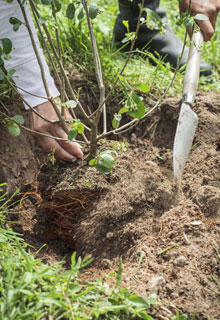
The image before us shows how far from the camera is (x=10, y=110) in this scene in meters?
2.26

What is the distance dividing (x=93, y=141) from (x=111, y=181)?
0.71ft

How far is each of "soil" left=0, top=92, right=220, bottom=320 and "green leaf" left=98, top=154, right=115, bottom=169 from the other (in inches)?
7.2

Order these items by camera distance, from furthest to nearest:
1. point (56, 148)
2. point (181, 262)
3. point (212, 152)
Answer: point (212, 152), point (56, 148), point (181, 262)

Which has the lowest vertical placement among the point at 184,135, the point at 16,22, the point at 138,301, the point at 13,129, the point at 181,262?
the point at 181,262

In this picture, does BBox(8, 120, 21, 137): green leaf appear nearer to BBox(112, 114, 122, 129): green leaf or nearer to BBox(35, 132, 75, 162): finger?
BBox(35, 132, 75, 162): finger

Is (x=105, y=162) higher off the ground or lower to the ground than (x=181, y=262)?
higher

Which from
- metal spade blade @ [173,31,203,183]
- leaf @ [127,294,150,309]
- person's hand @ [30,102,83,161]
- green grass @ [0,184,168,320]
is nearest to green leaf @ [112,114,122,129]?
person's hand @ [30,102,83,161]

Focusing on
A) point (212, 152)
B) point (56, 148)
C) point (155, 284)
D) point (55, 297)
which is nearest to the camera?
point (55, 297)

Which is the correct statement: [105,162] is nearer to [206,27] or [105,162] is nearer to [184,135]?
[184,135]

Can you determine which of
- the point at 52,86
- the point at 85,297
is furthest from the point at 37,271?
the point at 52,86

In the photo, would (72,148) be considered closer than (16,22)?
No

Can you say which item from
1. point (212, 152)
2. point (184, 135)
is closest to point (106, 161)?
point (184, 135)

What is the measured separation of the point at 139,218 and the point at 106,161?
37cm

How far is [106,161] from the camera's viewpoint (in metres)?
1.62
